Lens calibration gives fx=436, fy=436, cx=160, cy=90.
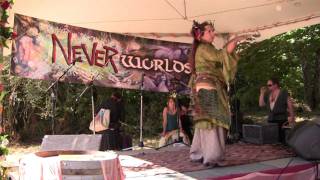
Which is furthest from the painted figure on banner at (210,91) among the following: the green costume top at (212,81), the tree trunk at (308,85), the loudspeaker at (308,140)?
the tree trunk at (308,85)

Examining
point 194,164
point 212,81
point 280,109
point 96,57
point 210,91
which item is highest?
point 96,57

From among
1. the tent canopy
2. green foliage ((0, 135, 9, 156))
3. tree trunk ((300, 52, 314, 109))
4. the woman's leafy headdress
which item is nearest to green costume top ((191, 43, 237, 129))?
the woman's leafy headdress

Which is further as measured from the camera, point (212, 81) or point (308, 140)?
point (308, 140)

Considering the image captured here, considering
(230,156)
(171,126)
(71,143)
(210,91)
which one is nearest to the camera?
(71,143)

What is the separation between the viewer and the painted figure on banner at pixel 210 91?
172 inches

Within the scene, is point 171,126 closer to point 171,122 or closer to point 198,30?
point 171,122

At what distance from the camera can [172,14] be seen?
6434 millimetres

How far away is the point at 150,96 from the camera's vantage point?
12812 mm

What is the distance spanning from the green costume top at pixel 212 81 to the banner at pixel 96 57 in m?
2.40

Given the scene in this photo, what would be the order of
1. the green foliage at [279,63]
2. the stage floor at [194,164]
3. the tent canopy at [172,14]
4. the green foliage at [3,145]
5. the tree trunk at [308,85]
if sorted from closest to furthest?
the green foliage at [3,145] → the stage floor at [194,164] → the tent canopy at [172,14] → the green foliage at [279,63] → the tree trunk at [308,85]

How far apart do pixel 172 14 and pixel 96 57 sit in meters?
1.29

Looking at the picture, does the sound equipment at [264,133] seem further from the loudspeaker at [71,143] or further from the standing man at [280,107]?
the loudspeaker at [71,143]

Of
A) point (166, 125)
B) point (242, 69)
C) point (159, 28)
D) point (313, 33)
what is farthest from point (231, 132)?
point (313, 33)

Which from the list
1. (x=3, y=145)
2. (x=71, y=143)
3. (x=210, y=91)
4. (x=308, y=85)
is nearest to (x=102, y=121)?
(x=210, y=91)
